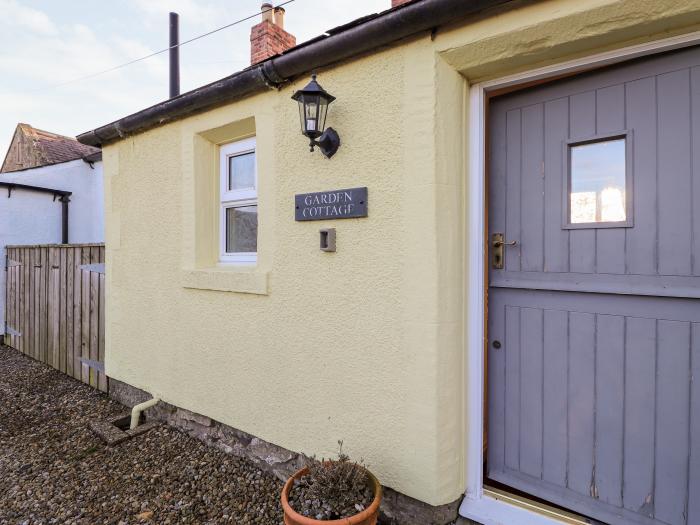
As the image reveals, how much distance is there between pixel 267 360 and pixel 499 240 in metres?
1.98

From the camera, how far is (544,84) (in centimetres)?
228

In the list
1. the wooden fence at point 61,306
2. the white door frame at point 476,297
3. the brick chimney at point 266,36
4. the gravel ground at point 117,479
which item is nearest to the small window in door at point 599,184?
the white door frame at point 476,297

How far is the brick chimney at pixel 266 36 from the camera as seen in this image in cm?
679

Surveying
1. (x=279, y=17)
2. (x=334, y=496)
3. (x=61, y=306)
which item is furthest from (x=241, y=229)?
(x=279, y=17)

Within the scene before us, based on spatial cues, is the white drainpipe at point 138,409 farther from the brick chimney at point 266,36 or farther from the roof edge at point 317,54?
the brick chimney at point 266,36

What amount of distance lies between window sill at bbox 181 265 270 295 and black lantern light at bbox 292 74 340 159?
111cm

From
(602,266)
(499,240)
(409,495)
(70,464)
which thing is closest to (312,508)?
(409,495)

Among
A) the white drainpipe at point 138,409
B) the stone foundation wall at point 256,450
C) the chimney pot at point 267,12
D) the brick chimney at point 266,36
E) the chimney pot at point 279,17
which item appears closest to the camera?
the stone foundation wall at point 256,450

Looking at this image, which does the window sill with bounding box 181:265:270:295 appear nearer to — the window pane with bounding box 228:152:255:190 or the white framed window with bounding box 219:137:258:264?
the white framed window with bounding box 219:137:258:264

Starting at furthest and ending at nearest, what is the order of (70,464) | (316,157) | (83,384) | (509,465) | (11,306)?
(11,306)
(83,384)
(70,464)
(316,157)
(509,465)

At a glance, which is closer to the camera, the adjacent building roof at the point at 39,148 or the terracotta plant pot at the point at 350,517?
the terracotta plant pot at the point at 350,517

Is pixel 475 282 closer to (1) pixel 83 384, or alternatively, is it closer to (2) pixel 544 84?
(2) pixel 544 84

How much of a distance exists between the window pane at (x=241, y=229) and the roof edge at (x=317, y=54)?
984 millimetres

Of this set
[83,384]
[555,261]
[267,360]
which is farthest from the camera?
[83,384]
